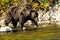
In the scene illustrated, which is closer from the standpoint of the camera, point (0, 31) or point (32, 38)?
point (32, 38)

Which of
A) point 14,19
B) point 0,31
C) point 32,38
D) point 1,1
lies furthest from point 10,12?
point 1,1

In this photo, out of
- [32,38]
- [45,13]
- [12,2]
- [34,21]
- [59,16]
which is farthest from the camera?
[12,2]

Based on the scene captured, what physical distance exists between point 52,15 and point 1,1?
704 centimetres

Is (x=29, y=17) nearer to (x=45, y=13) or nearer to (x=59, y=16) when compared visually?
(x=59, y=16)

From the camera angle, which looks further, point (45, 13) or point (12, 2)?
point (12, 2)

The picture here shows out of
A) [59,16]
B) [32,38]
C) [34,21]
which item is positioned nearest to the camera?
[32,38]

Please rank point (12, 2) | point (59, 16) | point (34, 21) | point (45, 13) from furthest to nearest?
point (12, 2)
point (45, 13)
point (59, 16)
point (34, 21)

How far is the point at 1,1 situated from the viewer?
33.1 meters

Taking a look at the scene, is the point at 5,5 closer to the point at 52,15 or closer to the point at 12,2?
the point at 12,2

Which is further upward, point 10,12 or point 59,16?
point 10,12

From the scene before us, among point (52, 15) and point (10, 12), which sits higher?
point (10, 12)

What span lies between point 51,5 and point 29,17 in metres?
12.3

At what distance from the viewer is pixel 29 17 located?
816 inches

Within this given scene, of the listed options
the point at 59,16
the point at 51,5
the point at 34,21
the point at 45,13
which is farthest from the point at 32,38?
the point at 51,5
